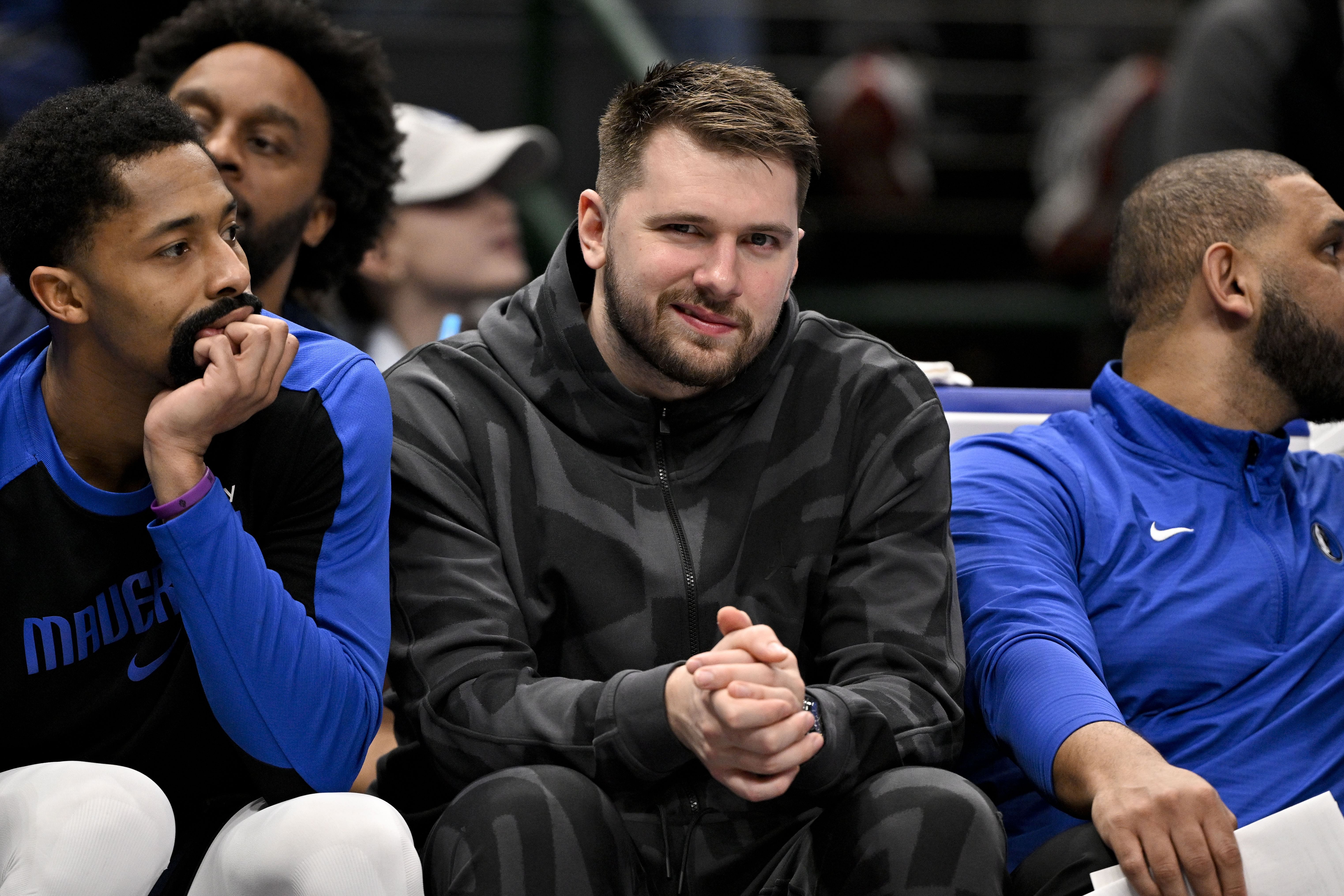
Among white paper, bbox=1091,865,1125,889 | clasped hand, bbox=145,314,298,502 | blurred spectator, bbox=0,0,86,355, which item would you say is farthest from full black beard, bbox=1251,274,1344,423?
blurred spectator, bbox=0,0,86,355

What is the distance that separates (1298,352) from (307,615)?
1449mm

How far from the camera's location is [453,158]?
3707mm

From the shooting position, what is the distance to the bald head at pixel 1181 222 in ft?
7.80

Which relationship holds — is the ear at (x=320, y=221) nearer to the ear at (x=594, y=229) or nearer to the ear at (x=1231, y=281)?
the ear at (x=594, y=229)

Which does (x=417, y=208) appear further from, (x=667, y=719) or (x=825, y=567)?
(x=667, y=719)

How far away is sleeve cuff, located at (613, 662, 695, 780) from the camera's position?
1.73 m

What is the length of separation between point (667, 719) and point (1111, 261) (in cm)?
125

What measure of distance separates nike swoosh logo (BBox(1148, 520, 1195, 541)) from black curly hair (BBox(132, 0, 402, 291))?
157 cm

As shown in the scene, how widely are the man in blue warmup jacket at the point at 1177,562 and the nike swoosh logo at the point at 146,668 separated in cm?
99

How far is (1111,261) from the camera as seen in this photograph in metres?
2.56

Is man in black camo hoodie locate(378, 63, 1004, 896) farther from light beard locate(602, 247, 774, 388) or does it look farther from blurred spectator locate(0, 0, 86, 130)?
blurred spectator locate(0, 0, 86, 130)

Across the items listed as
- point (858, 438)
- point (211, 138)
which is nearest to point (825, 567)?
point (858, 438)

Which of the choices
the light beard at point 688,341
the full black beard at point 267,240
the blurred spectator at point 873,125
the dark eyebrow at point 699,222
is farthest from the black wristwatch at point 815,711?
the blurred spectator at point 873,125

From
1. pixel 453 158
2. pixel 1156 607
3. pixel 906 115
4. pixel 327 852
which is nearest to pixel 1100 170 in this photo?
pixel 906 115
